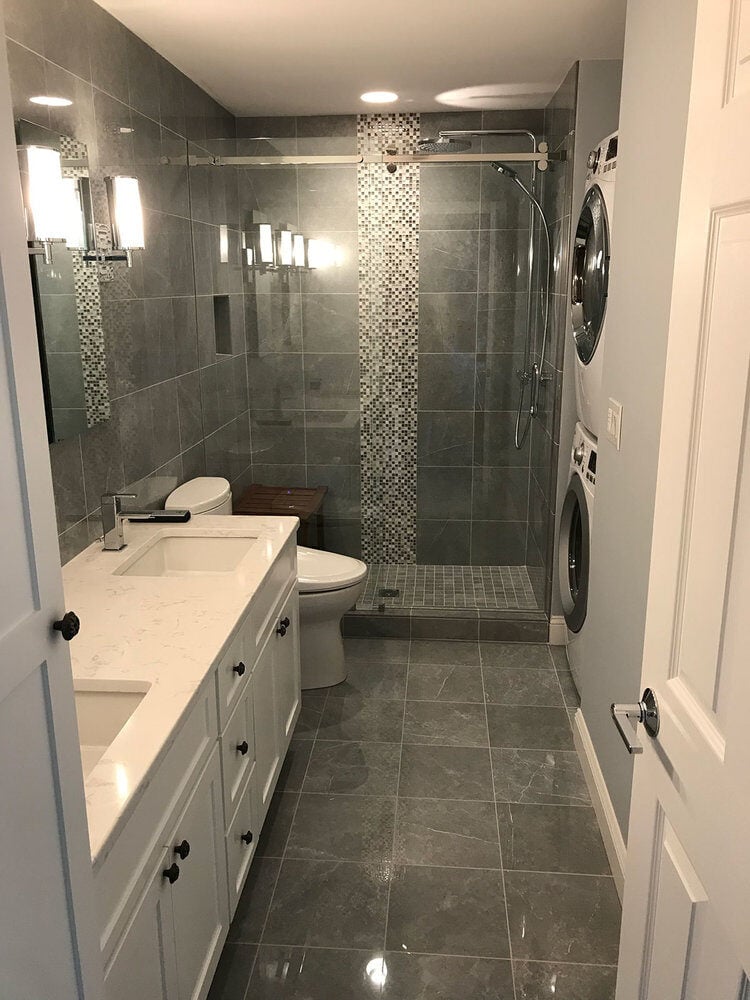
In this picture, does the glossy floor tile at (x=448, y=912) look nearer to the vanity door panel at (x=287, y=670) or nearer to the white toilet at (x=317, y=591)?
the vanity door panel at (x=287, y=670)

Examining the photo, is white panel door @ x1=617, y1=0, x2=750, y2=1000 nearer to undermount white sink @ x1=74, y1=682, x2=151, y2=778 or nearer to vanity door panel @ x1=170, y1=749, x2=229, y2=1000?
vanity door panel @ x1=170, y1=749, x2=229, y2=1000

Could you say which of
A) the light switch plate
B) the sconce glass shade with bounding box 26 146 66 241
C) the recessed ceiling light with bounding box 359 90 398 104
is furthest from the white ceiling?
the light switch plate

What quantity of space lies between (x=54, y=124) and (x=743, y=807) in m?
2.31

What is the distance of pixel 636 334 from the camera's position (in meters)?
2.20

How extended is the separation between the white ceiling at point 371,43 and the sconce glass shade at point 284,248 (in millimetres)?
596

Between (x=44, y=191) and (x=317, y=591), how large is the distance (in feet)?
5.61

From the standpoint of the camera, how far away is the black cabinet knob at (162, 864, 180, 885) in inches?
59.2

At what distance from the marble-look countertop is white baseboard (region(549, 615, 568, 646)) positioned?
159cm

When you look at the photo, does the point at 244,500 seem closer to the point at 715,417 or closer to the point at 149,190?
the point at 149,190

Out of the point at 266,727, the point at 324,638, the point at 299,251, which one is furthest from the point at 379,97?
the point at 266,727

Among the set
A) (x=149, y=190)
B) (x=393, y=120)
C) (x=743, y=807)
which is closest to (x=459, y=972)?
(x=743, y=807)

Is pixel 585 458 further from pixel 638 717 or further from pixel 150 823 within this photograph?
pixel 150 823

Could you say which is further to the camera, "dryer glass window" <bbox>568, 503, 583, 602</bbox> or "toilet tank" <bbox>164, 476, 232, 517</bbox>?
"dryer glass window" <bbox>568, 503, 583, 602</bbox>

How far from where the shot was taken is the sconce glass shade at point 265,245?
3.91 metres
